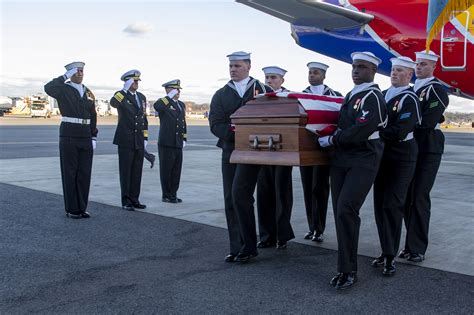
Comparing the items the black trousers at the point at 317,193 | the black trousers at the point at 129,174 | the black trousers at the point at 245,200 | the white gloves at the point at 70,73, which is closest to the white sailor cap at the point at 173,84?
the black trousers at the point at 129,174

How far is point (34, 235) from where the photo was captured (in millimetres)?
5750

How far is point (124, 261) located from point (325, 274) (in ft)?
6.02

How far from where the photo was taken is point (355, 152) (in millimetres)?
4309

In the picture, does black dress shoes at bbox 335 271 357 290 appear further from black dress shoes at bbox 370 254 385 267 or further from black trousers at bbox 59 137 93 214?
black trousers at bbox 59 137 93 214

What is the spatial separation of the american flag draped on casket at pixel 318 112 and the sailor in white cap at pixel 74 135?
3.42 m

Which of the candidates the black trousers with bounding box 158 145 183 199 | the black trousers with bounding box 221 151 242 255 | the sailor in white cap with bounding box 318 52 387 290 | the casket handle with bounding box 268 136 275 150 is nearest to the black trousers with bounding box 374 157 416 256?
the sailor in white cap with bounding box 318 52 387 290

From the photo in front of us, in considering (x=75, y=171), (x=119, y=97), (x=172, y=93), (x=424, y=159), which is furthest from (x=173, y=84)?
(x=424, y=159)

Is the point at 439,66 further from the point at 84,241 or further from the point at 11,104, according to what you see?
the point at 11,104

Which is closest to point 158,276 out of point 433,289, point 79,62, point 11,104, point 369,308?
point 369,308

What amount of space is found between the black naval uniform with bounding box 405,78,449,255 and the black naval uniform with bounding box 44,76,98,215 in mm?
4171

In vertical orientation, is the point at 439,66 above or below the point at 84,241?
above

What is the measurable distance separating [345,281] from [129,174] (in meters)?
4.29

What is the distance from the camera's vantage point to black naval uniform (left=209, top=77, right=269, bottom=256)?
4.98 metres

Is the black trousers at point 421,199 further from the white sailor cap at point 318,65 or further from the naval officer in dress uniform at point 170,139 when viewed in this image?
the naval officer in dress uniform at point 170,139
